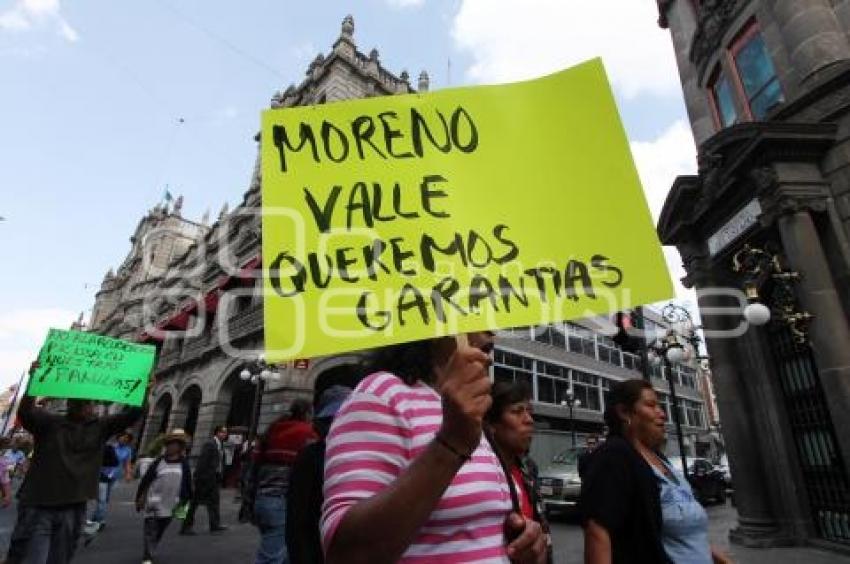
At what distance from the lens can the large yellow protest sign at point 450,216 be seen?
158 centimetres

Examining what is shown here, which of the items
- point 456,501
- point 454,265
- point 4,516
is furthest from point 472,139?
point 4,516

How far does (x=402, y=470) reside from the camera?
4.09 feet

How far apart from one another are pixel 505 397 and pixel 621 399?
85 cm

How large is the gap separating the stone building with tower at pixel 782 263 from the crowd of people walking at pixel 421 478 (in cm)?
555

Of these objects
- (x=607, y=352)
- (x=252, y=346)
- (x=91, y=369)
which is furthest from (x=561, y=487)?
(x=607, y=352)

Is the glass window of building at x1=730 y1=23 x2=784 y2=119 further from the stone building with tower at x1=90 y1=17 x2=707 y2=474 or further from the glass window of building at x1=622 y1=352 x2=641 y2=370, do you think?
the glass window of building at x1=622 y1=352 x2=641 y2=370

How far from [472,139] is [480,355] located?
3.29 feet

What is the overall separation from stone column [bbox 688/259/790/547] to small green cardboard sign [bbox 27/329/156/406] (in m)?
8.63

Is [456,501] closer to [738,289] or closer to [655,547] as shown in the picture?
[655,547]

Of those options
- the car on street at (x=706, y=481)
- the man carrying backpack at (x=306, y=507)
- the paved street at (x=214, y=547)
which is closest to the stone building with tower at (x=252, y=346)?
the paved street at (x=214, y=547)

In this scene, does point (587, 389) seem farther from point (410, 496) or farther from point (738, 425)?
point (410, 496)

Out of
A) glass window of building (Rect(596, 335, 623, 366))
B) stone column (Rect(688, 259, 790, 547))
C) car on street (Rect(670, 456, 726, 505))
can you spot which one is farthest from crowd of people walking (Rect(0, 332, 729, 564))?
glass window of building (Rect(596, 335, 623, 366))

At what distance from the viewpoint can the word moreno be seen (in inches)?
74.7

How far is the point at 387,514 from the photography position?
1.11m
